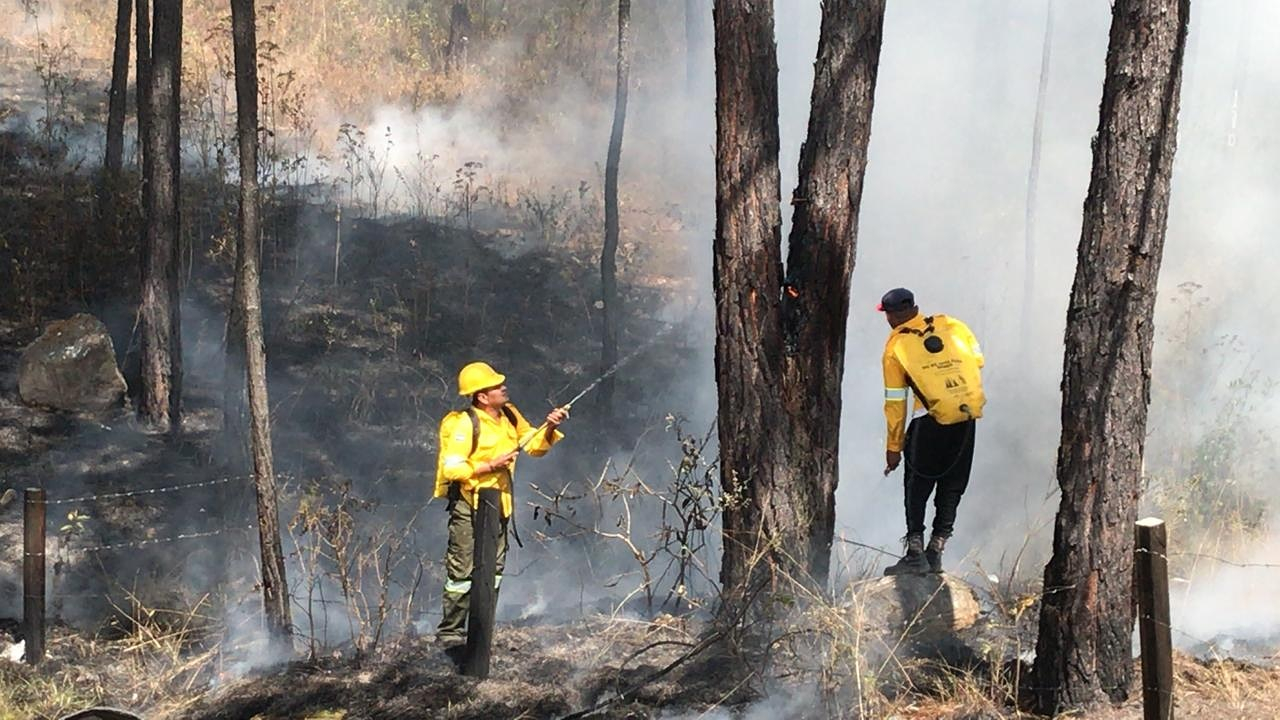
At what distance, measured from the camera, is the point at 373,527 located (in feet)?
39.0

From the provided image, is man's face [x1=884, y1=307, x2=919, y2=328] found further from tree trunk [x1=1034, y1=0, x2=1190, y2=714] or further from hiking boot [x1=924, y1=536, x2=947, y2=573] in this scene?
tree trunk [x1=1034, y1=0, x2=1190, y2=714]

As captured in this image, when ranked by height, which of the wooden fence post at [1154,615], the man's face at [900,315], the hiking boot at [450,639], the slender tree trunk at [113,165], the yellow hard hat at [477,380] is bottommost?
the hiking boot at [450,639]

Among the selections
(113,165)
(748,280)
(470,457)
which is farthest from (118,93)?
(748,280)

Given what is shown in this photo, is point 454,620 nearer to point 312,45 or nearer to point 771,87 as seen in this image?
point 771,87

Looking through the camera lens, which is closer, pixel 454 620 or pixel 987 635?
pixel 987 635

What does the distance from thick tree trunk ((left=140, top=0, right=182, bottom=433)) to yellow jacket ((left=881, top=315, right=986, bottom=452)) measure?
25.4 feet

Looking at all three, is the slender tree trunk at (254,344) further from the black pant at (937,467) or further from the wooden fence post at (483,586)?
the black pant at (937,467)

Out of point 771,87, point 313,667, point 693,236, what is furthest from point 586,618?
point 693,236

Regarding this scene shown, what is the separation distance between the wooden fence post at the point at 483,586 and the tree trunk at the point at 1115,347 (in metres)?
2.68

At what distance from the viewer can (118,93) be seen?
1536 cm

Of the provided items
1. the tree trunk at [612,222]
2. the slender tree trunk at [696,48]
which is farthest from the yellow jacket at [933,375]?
the slender tree trunk at [696,48]

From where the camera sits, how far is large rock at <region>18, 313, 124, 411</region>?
1319 cm

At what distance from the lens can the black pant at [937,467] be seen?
7711 millimetres

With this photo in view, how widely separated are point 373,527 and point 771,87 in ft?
20.2
